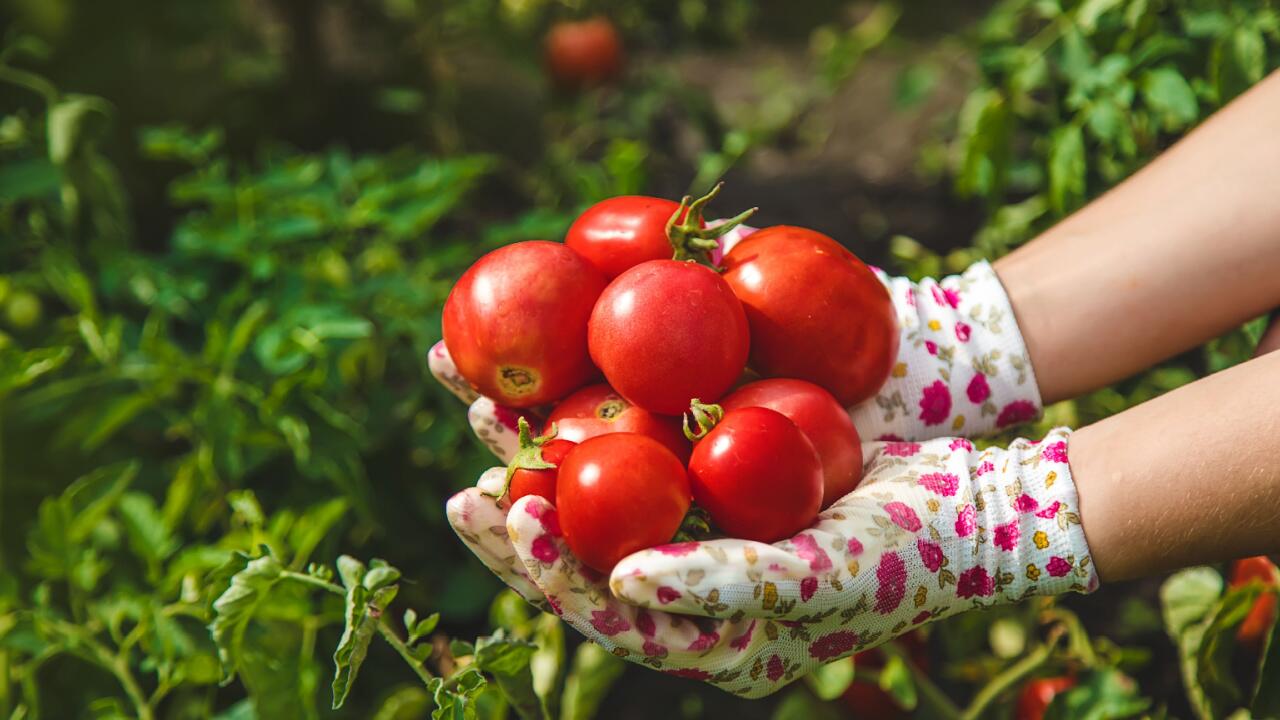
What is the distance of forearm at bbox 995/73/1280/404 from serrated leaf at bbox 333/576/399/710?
873 mm

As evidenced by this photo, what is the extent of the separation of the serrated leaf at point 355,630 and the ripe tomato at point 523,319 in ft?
0.84

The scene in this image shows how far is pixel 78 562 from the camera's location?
4.58 feet

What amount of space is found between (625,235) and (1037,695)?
3.04 ft

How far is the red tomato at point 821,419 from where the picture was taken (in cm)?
112

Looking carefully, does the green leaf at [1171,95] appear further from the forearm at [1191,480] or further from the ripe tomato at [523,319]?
the ripe tomato at [523,319]

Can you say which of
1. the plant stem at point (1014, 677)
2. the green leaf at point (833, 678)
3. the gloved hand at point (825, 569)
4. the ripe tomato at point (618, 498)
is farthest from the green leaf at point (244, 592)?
the plant stem at point (1014, 677)

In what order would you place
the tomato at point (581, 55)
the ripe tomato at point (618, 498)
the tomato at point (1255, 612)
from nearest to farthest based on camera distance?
1. the ripe tomato at point (618, 498)
2. the tomato at point (1255, 612)
3. the tomato at point (581, 55)

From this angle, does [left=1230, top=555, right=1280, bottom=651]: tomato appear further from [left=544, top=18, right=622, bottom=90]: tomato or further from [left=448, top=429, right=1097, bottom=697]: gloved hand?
[left=544, top=18, right=622, bottom=90]: tomato

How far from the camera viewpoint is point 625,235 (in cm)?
123

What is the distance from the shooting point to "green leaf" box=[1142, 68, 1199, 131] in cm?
153

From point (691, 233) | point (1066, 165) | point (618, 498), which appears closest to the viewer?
point (618, 498)

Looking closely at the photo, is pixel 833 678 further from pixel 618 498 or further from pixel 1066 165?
pixel 1066 165

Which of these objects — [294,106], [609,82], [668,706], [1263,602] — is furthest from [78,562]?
[609,82]

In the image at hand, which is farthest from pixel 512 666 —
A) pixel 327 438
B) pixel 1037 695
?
pixel 1037 695
